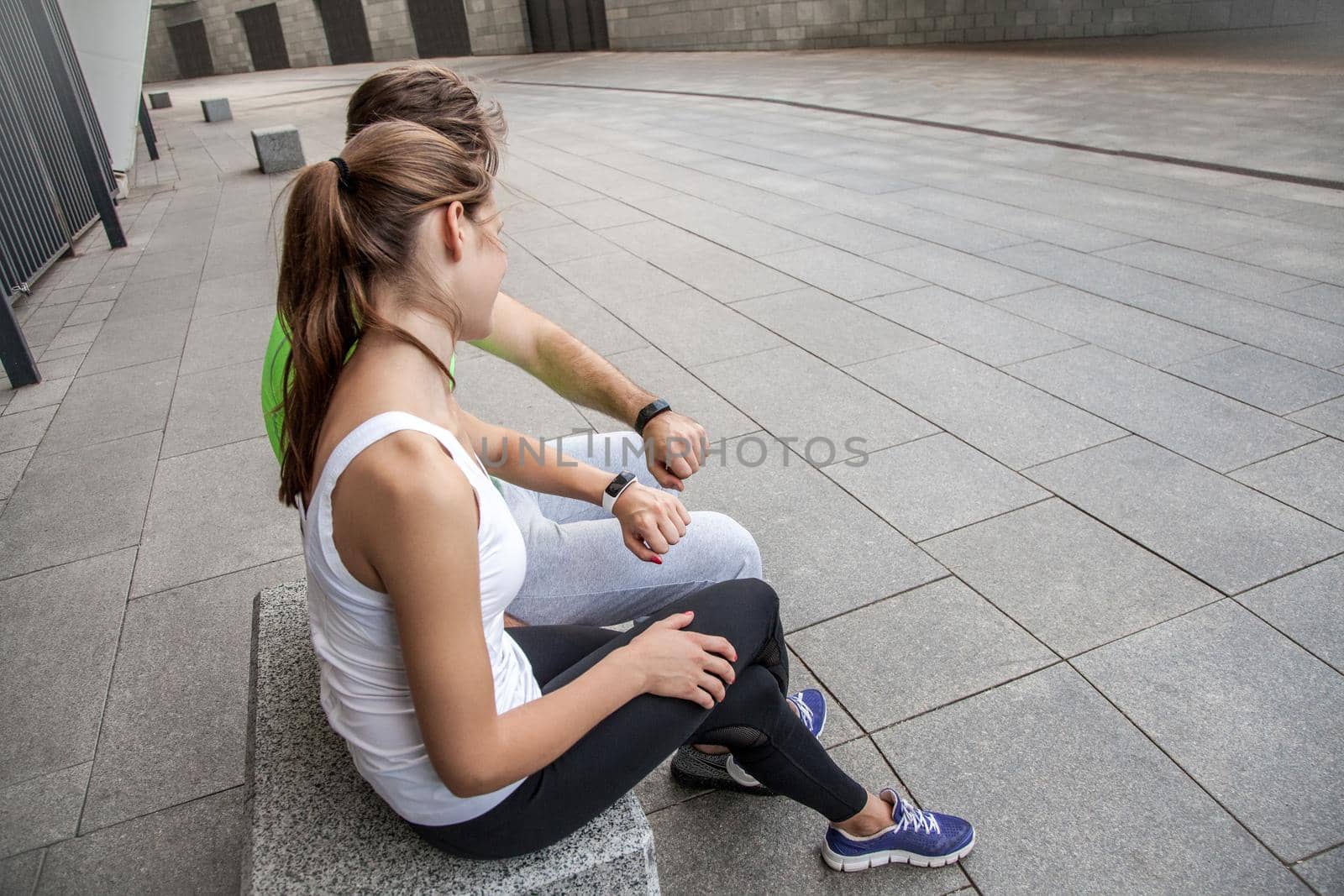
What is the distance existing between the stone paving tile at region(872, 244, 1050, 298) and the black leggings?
3832 mm

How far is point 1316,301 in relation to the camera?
15.1 ft

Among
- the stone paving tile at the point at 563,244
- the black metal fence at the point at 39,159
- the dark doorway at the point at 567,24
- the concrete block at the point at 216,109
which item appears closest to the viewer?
the stone paving tile at the point at 563,244

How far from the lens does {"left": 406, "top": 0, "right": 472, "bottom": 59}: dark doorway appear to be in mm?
28109

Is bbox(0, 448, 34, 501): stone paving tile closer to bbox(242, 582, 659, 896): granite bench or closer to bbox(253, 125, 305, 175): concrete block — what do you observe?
bbox(242, 582, 659, 896): granite bench

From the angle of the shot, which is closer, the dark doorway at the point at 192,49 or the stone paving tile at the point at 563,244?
the stone paving tile at the point at 563,244

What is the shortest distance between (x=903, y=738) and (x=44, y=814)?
2.09 m

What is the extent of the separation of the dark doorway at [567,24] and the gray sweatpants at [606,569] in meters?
24.9

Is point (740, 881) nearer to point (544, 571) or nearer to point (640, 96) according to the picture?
point (544, 571)

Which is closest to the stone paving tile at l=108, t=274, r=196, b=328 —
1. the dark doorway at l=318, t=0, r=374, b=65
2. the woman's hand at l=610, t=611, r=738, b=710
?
the woman's hand at l=610, t=611, r=738, b=710

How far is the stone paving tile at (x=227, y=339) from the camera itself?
5254mm

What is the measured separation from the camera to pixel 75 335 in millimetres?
5949

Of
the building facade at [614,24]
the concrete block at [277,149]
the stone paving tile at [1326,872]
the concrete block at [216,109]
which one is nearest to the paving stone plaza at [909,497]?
the stone paving tile at [1326,872]

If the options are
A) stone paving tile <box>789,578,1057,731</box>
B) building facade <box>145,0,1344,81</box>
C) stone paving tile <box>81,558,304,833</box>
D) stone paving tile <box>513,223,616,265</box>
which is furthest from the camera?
building facade <box>145,0,1344,81</box>

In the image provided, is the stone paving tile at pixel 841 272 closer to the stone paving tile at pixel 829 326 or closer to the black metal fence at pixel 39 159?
the stone paving tile at pixel 829 326
